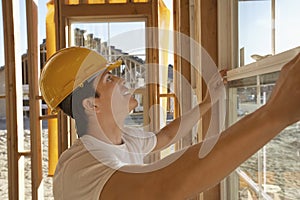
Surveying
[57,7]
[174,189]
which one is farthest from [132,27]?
[174,189]

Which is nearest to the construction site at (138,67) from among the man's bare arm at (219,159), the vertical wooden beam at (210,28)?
the vertical wooden beam at (210,28)

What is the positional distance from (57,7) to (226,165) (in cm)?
342

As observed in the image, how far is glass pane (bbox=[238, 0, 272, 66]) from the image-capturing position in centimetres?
107

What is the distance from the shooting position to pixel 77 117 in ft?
4.15

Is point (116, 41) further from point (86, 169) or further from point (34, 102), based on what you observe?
point (86, 169)

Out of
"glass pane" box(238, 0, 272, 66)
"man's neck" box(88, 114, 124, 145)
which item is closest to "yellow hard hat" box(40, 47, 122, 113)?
"man's neck" box(88, 114, 124, 145)

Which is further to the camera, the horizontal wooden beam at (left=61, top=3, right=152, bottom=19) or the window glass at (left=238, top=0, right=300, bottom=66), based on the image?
the horizontal wooden beam at (left=61, top=3, right=152, bottom=19)

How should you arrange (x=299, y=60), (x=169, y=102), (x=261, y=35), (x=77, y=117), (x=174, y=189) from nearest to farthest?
(x=299, y=60), (x=174, y=189), (x=261, y=35), (x=77, y=117), (x=169, y=102)

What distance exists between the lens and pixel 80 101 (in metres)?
1.23

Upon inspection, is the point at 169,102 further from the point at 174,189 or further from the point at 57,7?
the point at 174,189

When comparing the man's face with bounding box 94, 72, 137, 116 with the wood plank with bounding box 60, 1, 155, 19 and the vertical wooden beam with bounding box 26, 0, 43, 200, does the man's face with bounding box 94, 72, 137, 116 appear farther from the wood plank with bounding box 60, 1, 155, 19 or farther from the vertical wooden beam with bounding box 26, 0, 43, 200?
the wood plank with bounding box 60, 1, 155, 19

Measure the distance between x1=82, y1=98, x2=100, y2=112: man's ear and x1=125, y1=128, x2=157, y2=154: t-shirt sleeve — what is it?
34 cm

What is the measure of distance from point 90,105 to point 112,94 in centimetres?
8

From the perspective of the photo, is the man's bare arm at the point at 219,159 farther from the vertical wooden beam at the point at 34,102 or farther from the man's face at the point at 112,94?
the vertical wooden beam at the point at 34,102
